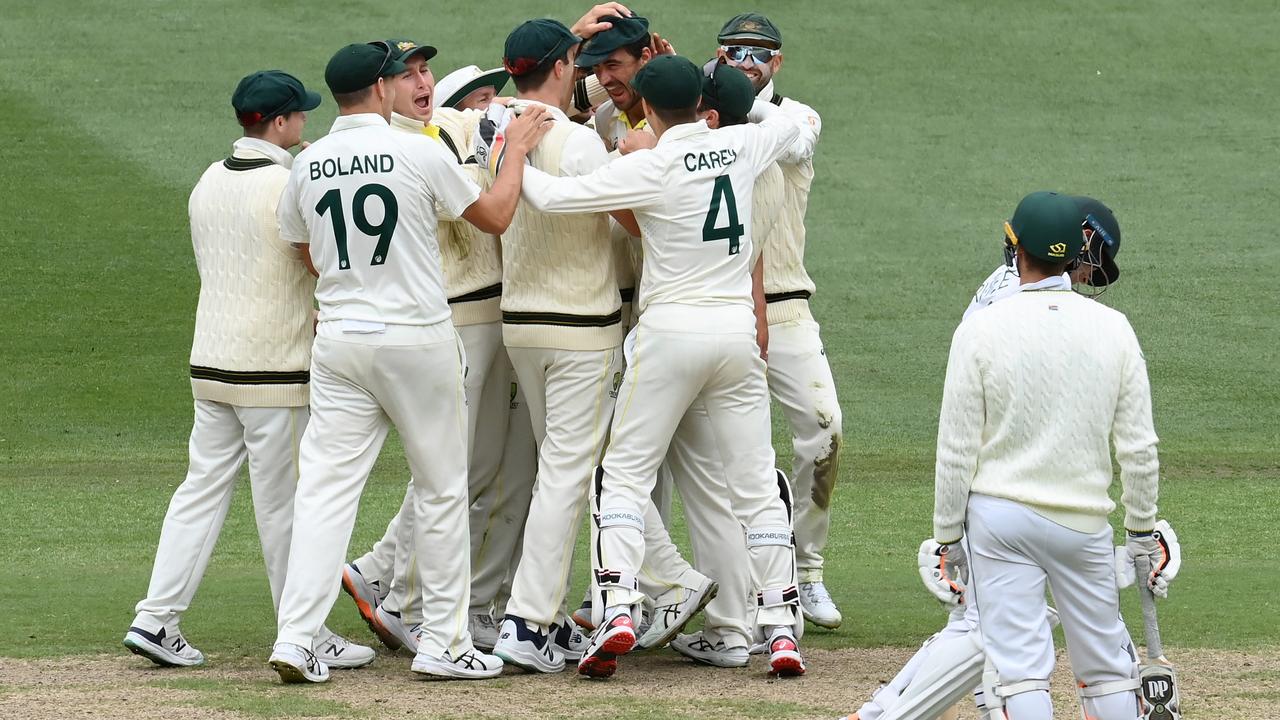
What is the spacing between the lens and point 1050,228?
4.84 metres

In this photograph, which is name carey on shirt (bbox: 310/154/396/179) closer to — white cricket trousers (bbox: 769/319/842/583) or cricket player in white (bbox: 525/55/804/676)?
cricket player in white (bbox: 525/55/804/676)

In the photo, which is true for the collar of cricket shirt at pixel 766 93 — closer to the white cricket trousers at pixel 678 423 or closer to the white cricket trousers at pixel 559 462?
the white cricket trousers at pixel 678 423

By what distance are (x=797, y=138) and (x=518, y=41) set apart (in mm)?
1188

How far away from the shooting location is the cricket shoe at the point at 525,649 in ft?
20.8

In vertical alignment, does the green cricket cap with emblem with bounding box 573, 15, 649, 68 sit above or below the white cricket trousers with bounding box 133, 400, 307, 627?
above

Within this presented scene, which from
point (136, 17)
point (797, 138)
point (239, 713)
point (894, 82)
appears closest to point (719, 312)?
point (797, 138)

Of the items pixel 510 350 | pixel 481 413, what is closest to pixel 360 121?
pixel 510 350

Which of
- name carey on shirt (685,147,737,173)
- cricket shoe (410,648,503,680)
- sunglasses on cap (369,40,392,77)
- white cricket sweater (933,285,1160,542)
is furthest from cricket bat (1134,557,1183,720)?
sunglasses on cap (369,40,392,77)

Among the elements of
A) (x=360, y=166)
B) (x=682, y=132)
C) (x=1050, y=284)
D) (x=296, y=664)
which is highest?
(x=682, y=132)

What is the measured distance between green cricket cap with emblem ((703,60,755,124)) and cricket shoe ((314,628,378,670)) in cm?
245

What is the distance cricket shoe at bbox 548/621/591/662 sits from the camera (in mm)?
6602

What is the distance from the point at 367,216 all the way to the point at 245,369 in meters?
0.85

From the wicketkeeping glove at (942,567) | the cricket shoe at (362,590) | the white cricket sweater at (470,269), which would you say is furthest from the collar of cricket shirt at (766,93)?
the wicketkeeping glove at (942,567)

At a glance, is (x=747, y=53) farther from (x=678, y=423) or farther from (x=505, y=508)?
(x=505, y=508)
